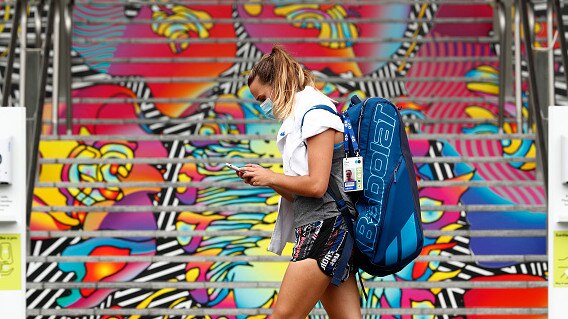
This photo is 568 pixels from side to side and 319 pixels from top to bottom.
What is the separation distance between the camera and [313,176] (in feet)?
14.1

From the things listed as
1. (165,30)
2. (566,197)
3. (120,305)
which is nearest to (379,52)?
(165,30)

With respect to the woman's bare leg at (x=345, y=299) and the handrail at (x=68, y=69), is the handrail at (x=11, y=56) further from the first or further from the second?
the woman's bare leg at (x=345, y=299)

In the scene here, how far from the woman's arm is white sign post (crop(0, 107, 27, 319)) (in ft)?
4.51

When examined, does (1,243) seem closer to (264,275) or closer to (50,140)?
(264,275)

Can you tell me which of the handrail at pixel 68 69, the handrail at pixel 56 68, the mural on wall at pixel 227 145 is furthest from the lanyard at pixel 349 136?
the handrail at pixel 68 69

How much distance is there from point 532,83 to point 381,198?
355cm

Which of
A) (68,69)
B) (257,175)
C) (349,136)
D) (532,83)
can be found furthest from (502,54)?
(257,175)

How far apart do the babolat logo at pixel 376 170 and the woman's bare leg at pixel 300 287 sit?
0.19m

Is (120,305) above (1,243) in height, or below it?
below

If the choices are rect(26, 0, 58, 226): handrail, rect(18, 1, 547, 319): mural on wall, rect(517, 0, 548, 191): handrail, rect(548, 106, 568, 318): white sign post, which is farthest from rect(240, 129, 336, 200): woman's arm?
rect(517, 0, 548, 191): handrail

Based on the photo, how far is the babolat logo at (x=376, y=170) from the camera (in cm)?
431

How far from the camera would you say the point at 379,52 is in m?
9.96

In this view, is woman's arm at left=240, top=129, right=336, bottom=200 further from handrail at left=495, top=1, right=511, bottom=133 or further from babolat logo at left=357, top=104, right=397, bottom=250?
handrail at left=495, top=1, right=511, bottom=133

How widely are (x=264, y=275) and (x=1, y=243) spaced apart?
2036 mm
